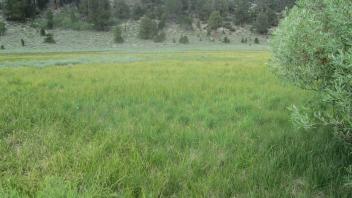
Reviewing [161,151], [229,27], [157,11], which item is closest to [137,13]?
[157,11]

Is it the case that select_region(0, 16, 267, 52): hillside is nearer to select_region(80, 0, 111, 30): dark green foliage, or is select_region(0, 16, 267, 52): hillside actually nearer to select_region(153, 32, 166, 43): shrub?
select_region(153, 32, 166, 43): shrub

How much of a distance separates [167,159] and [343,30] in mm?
3502

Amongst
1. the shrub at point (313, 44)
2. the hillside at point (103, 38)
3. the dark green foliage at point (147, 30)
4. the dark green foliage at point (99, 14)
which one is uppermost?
the shrub at point (313, 44)

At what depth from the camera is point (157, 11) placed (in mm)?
90688

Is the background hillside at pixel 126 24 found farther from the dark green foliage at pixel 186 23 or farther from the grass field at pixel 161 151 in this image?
the grass field at pixel 161 151

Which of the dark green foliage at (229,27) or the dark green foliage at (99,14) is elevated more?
the dark green foliage at (99,14)

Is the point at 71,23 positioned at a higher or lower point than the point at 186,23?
lower

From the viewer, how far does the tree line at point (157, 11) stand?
3167 inches

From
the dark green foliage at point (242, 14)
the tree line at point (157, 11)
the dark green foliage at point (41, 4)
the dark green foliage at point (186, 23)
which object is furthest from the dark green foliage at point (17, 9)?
the dark green foliage at point (242, 14)

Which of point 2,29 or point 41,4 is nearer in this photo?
point 2,29

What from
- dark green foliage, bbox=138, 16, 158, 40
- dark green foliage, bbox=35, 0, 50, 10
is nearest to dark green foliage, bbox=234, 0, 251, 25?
dark green foliage, bbox=138, 16, 158, 40

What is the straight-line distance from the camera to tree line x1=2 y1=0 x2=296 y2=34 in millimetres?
80438

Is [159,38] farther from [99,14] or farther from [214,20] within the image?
[214,20]

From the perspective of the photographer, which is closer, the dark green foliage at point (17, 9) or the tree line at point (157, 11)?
the dark green foliage at point (17, 9)
